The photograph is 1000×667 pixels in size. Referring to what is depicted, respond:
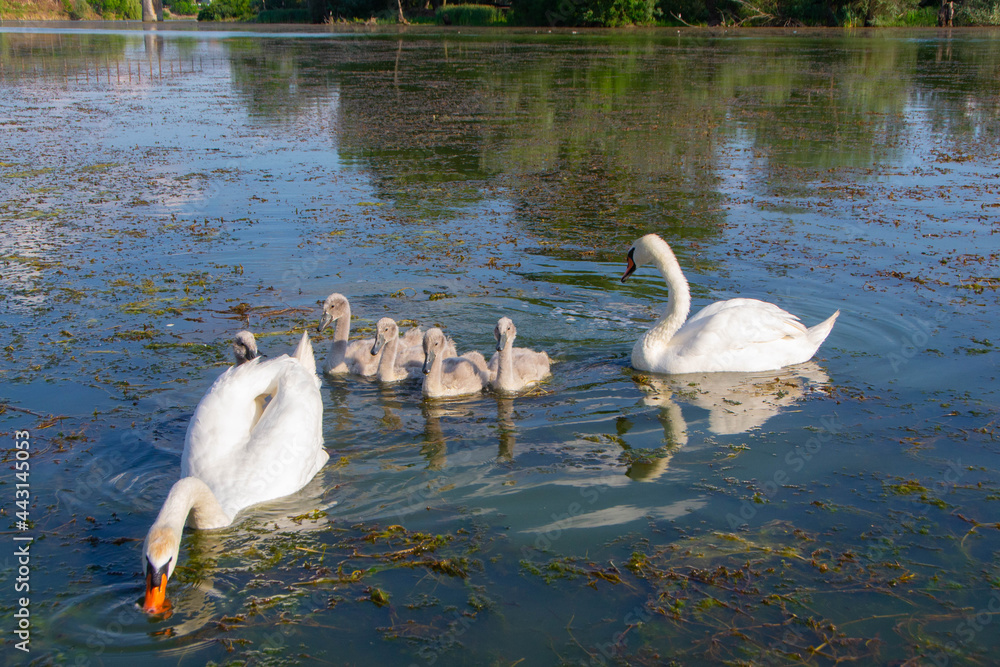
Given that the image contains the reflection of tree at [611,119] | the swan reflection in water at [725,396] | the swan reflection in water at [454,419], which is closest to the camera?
the swan reflection in water at [454,419]

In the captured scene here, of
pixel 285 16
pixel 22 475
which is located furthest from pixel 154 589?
pixel 285 16

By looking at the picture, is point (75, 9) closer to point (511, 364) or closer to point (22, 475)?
point (511, 364)

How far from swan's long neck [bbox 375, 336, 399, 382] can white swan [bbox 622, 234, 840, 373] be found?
6.86 feet

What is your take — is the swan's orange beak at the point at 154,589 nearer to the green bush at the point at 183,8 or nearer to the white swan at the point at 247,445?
the white swan at the point at 247,445

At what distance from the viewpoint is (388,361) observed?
7.38 meters

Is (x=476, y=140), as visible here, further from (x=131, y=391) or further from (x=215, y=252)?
(x=131, y=391)

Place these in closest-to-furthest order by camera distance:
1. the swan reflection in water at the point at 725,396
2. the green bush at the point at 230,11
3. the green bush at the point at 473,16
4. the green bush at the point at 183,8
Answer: the swan reflection in water at the point at 725,396, the green bush at the point at 473,16, the green bush at the point at 230,11, the green bush at the point at 183,8

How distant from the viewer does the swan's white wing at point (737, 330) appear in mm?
7273

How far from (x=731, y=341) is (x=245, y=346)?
3.97 metres

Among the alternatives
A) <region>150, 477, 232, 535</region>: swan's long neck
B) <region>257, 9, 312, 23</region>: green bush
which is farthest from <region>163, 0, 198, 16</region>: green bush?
Answer: <region>150, 477, 232, 535</region>: swan's long neck

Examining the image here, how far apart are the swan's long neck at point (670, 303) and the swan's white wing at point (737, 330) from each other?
0.12 m

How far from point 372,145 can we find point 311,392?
38.2 feet

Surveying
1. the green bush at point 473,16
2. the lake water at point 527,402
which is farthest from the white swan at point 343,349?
the green bush at point 473,16

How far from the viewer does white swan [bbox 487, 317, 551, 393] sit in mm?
6902
